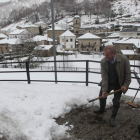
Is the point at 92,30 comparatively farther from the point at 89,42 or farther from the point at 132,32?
the point at 89,42

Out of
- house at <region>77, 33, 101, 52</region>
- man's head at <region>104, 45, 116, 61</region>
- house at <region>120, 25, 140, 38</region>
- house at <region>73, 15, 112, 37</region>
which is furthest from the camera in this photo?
house at <region>73, 15, 112, 37</region>

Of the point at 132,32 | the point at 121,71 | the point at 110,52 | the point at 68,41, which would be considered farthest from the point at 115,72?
the point at 132,32

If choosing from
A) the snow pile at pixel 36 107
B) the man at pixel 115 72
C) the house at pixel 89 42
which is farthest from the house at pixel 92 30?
the man at pixel 115 72

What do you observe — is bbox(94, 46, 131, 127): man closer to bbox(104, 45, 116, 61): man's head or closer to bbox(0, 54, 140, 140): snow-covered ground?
bbox(104, 45, 116, 61): man's head

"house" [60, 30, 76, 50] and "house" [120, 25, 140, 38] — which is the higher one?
"house" [120, 25, 140, 38]

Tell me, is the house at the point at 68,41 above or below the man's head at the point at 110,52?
below

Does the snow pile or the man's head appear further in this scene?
the snow pile

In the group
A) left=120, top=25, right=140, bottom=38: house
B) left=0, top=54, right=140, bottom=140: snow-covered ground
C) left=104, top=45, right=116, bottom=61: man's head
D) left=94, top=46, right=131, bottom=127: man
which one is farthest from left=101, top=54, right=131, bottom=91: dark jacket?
left=120, top=25, right=140, bottom=38: house

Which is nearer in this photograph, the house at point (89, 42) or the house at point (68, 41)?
the house at point (89, 42)

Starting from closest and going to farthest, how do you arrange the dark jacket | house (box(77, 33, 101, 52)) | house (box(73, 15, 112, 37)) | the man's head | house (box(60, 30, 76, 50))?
the man's head → the dark jacket → house (box(77, 33, 101, 52)) → house (box(60, 30, 76, 50)) → house (box(73, 15, 112, 37))

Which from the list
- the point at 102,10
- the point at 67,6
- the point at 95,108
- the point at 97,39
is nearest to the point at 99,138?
the point at 95,108

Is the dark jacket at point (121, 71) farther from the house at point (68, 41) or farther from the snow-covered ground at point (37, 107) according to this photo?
the house at point (68, 41)

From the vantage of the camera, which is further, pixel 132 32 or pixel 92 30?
pixel 92 30

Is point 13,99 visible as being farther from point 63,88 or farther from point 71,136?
point 71,136
